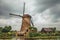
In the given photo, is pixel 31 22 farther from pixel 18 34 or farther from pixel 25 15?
pixel 18 34

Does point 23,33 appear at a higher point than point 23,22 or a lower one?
lower

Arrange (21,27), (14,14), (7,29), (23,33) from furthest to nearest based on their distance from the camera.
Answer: (7,29), (14,14), (21,27), (23,33)

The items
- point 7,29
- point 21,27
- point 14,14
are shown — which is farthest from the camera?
point 7,29

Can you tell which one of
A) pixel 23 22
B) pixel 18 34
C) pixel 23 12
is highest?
pixel 23 12

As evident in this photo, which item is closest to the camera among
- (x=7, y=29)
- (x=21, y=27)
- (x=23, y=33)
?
(x=23, y=33)

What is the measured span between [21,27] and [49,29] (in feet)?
52.8

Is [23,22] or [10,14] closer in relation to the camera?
[23,22]

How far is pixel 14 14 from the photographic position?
43469 mm

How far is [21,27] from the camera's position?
40.7 metres

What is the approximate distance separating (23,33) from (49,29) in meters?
17.9

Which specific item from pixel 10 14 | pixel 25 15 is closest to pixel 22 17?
pixel 25 15

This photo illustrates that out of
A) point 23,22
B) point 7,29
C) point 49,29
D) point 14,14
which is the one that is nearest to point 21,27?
point 23,22

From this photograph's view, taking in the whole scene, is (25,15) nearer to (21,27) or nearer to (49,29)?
(21,27)

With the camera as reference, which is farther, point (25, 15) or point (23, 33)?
point (25, 15)
